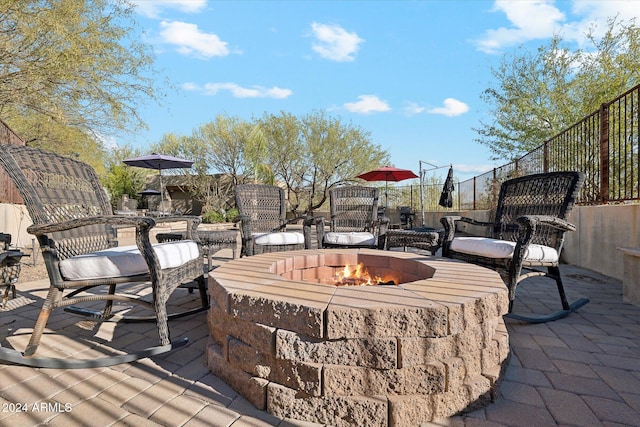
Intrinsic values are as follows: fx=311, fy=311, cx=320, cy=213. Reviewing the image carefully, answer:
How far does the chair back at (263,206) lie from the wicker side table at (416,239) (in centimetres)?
142

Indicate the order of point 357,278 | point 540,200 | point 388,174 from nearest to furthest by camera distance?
point 357,278
point 540,200
point 388,174

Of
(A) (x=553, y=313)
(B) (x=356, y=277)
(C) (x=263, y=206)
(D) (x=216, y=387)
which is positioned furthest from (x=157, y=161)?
(A) (x=553, y=313)

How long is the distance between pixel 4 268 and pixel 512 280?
12.2ft

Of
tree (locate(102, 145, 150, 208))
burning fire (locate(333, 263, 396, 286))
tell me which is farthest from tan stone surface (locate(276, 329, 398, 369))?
tree (locate(102, 145, 150, 208))

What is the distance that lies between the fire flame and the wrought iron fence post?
12.2 feet

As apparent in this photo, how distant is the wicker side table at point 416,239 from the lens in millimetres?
3114

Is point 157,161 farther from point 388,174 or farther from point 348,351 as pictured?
point 348,351

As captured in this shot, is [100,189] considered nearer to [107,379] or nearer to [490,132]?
[107,379]

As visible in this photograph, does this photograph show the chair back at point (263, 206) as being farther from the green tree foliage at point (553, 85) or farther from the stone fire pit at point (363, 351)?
the green tree foliage at point (553, 85)

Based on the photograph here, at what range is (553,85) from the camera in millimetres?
10305

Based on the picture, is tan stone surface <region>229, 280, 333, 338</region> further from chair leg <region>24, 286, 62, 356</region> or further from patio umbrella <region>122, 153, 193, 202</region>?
patio umbrella <region>122, 153, 193, 202</region>

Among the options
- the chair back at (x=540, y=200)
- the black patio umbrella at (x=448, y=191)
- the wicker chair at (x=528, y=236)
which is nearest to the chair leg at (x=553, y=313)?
the wicker chair at (x=528, y=236)

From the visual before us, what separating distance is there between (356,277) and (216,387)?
1.25 m

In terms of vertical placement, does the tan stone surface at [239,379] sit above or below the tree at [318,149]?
below
